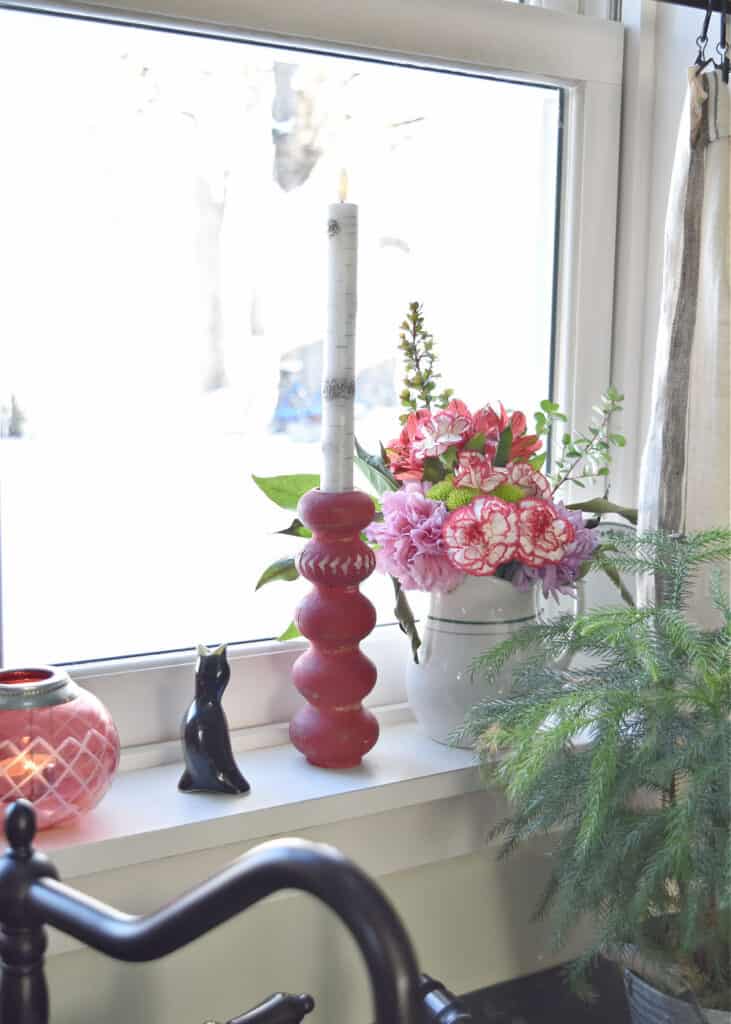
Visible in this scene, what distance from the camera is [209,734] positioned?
100cm

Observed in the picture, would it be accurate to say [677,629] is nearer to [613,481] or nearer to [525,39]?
[613,481]

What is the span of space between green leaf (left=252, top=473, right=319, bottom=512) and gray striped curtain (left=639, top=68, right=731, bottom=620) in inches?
13.2

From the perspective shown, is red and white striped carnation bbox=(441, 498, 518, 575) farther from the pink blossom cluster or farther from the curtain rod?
the curtain rod

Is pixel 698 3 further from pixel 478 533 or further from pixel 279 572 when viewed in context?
pixel 279 572

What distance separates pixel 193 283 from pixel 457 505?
335mm

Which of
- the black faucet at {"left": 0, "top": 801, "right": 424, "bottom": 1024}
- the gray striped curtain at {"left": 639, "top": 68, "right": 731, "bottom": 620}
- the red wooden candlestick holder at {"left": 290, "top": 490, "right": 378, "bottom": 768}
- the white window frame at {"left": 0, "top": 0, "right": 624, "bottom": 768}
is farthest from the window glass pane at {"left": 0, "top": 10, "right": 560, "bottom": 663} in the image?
the black faucet at {"left": 0, "top": 801, "right": 424, "bottom": 1024}

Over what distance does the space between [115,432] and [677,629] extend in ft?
1.80

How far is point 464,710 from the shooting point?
3.62 ft

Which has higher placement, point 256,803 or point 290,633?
point 290,633

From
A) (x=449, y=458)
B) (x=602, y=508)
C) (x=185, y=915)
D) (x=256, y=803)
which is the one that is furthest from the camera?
(x=602, y=508)

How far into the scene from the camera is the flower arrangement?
104cm

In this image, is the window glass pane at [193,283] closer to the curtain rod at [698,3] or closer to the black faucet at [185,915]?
the curtain rod at [698,3]

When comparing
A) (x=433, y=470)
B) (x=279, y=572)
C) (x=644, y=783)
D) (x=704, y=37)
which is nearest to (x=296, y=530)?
(x=279, y=572)

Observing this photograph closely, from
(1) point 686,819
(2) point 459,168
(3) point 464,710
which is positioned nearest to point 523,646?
(3) point 464,710
